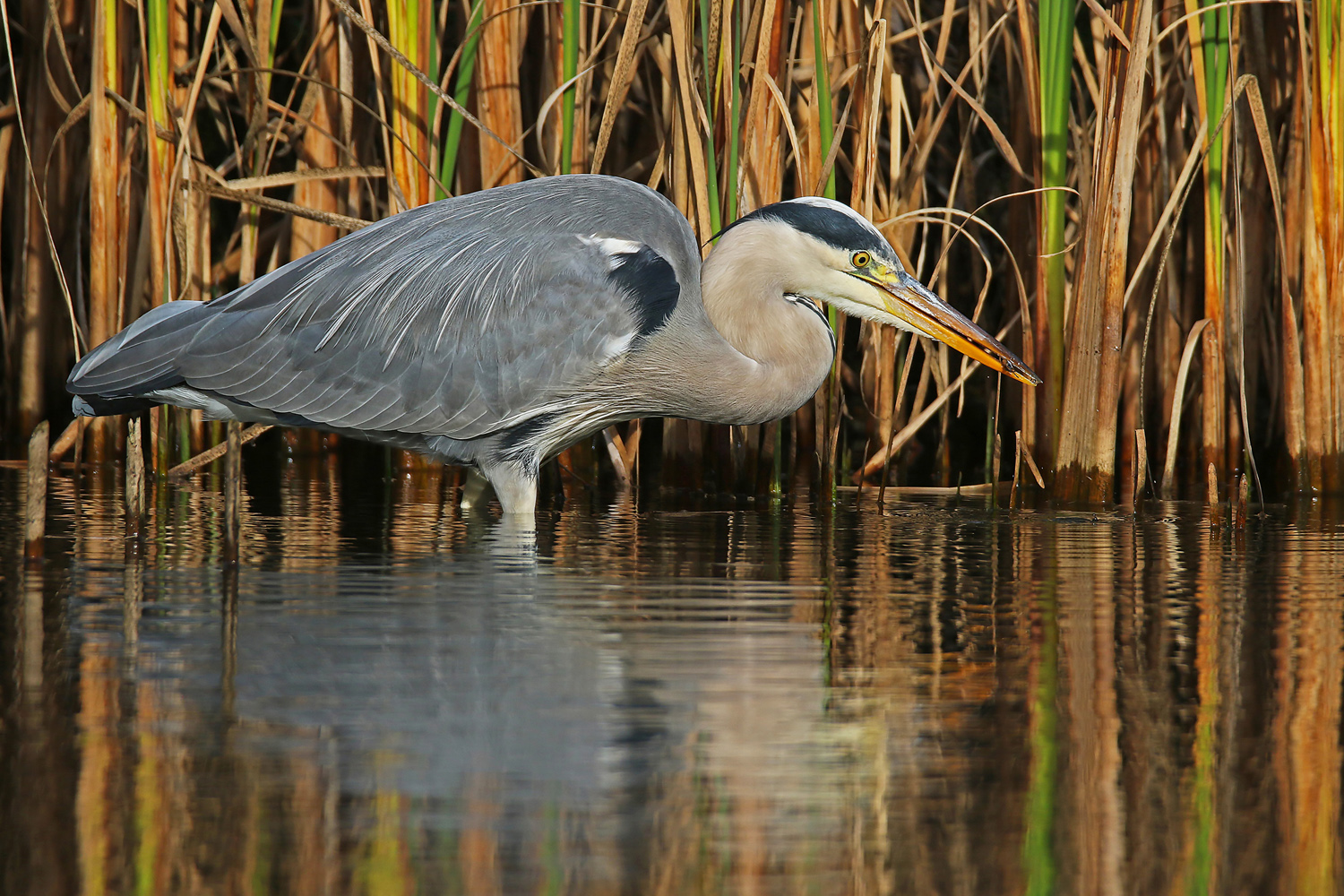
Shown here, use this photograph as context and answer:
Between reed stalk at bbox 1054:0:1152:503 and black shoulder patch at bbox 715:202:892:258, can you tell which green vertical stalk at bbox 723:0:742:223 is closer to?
black shoulder patch at bbox 715:202:892:258

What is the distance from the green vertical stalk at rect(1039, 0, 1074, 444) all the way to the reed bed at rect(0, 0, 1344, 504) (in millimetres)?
11

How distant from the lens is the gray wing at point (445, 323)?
15.9 feet

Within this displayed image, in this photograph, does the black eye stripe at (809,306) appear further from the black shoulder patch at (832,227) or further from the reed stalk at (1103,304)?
the reed stalk at (1103,304)

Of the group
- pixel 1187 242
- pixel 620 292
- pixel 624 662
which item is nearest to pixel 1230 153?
pixel 1187 242

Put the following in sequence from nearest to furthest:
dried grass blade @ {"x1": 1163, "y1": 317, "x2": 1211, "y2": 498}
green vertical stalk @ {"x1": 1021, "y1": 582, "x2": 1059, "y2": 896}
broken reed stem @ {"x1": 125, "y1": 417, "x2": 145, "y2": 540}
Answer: green vertical stalk @ {"x1": 1021, "y1": 582, "x2": 1059, "y2": 896}
broken reed stem @ {"x1": 125, "y1": 417, "x2": 145, "y2": 540}
dried grass blade @ {"x1": 1163, "y1": 317, "x2": 1211, "y2": 498}

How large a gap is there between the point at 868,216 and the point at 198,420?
287cm

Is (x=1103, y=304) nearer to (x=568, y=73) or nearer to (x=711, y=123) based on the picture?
(x=711, y=123)

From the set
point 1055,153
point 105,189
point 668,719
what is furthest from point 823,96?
point 668,719

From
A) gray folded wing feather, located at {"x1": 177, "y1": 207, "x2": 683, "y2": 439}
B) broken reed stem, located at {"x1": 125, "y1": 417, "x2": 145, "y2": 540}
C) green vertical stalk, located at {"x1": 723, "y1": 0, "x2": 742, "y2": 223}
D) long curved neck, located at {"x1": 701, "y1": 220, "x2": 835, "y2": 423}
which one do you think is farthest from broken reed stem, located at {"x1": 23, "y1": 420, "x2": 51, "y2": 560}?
green vertical stalk, located at {"x1": 723, "y1": 0, "x2": 742, "y2": 223}

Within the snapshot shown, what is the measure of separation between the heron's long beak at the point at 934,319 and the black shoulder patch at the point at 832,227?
76 mm

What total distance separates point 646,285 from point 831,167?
3.26 feet

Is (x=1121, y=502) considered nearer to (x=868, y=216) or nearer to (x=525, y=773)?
(x=868, y=216)

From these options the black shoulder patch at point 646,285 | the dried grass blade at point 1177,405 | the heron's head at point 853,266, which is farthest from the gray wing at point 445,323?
the dried grass blade at point 1177,405

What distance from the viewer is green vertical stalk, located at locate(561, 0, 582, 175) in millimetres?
5281
